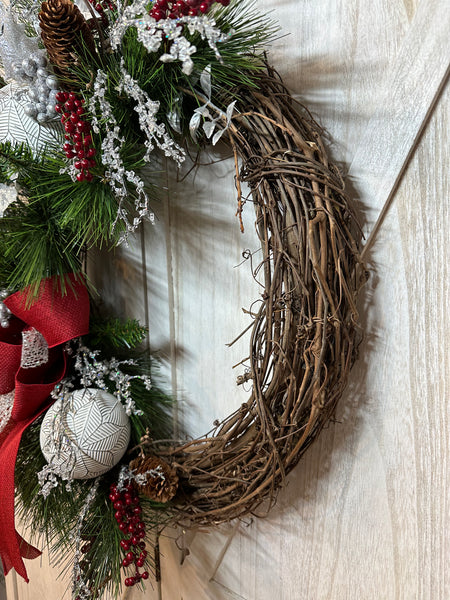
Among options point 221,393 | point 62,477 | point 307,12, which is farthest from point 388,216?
point 62,477

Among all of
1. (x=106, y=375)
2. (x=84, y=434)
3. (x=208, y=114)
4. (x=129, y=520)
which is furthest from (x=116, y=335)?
(x=208, y=114)

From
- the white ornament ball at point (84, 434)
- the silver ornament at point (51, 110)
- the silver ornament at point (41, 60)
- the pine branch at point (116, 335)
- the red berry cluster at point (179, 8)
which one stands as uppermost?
the silver ornament at point (41, 60)

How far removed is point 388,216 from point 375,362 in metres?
0.20

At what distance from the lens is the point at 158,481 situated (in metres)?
0.83

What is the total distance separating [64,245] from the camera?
2.67ft

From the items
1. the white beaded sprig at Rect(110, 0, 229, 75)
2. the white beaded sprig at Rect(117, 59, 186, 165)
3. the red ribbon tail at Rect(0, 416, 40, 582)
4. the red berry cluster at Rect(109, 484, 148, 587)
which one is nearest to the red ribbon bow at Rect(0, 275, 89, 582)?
the red ribbon tail at Rect(0, 416, 40, 582)

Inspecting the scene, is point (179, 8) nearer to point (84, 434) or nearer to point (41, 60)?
point (41, 60)

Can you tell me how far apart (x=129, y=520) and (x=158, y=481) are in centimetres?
8

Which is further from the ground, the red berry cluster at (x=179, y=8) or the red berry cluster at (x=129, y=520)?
the red berry cluster at (x=179, y=8)

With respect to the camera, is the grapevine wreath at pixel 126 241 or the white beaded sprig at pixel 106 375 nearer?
the grapevine wreath at pixel 126 241

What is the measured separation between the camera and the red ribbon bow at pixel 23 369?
83 centimetres

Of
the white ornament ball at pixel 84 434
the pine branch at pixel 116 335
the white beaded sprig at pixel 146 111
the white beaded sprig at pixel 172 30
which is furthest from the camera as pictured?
the pine branch at pixel 116 335

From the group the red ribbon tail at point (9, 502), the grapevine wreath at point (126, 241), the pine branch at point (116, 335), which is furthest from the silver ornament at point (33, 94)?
the red ribbon tail at point (9, 502)

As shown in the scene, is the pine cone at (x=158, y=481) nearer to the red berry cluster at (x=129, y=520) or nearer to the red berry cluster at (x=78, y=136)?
the red berry cluster at (x=129, y=520)
